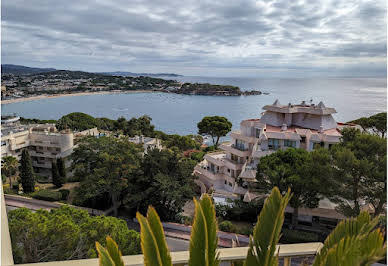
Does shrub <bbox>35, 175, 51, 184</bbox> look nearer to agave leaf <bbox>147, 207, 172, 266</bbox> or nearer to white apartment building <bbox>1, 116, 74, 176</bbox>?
white apartment building <bbox>1, 116, 74, 176</bbox>

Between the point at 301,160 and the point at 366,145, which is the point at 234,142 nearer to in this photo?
the point at 301,160

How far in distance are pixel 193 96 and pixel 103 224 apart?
113 ft

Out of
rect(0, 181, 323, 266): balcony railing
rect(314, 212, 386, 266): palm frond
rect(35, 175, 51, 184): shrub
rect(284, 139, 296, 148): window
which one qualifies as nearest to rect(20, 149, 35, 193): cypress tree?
rect(35, 175, 51, 184): shrub

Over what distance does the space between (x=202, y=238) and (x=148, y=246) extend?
192 millimetres

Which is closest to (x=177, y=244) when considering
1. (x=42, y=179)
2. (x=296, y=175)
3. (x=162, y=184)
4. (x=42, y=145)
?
(x=162, y=184)

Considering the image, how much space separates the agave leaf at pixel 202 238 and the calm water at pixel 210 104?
8945 millimetres

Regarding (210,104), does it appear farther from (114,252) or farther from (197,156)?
(114,252)

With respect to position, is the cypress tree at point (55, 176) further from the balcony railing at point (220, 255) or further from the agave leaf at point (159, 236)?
the agave leaf at point (159, 236)

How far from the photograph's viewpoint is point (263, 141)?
8.14m

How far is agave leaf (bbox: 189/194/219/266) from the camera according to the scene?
1.05 meters

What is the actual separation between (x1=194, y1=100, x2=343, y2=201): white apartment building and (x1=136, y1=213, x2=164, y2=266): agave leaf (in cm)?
645

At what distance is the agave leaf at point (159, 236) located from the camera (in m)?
1.09

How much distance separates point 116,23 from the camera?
4.25 metres

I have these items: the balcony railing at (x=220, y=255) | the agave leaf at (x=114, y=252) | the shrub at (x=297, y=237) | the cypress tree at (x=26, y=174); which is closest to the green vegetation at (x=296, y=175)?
the shrub at (x=297, y=237)
